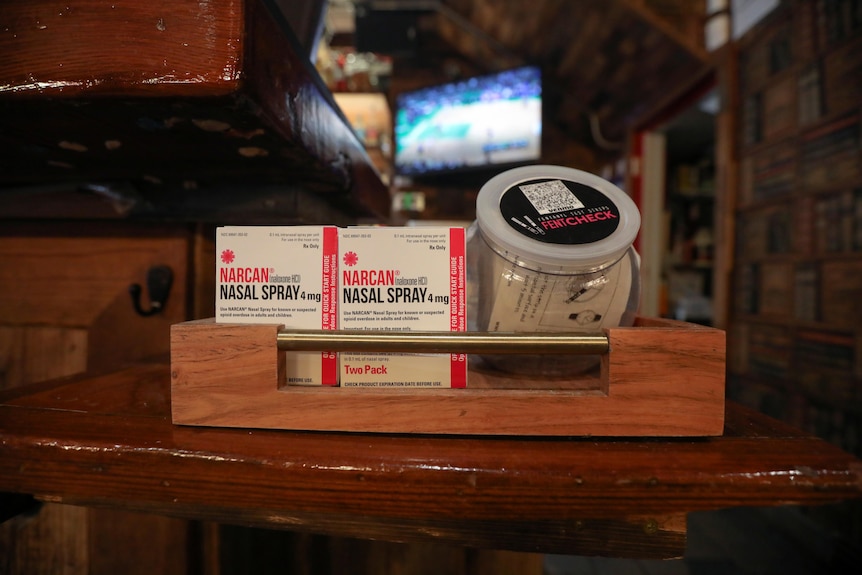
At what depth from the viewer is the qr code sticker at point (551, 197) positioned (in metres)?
0.54

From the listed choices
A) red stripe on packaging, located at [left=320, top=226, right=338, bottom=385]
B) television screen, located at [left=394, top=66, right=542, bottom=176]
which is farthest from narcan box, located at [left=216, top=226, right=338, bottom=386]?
television screen, located at [left=394, top=66, right=542, bottom=176]

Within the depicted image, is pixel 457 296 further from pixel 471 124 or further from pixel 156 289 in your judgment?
pixel 471 124

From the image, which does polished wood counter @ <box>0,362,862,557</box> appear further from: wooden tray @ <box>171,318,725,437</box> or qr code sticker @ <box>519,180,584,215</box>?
qr code sticker @ <box>519,180,584,215</box>

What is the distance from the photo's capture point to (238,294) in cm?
49

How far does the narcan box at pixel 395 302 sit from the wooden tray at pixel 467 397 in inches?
0.9

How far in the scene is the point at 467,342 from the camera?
441 mm

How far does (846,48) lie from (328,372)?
240cm

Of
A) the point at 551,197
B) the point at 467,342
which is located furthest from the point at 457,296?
the point at 551,197

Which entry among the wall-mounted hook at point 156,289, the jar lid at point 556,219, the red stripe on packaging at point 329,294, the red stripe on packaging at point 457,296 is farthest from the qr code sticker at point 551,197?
the wall-mounted hook at point 156,289

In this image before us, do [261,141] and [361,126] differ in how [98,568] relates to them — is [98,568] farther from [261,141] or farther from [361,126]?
[361,126]

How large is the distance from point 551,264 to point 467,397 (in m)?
0.18

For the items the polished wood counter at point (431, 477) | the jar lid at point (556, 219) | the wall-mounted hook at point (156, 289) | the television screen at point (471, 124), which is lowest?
the polished wood counter at point (431, 477)

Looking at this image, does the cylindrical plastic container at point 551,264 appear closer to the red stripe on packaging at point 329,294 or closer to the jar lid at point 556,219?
the jar lid at point 556,219

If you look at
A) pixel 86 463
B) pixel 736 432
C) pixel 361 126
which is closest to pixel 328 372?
pixel 86 463
